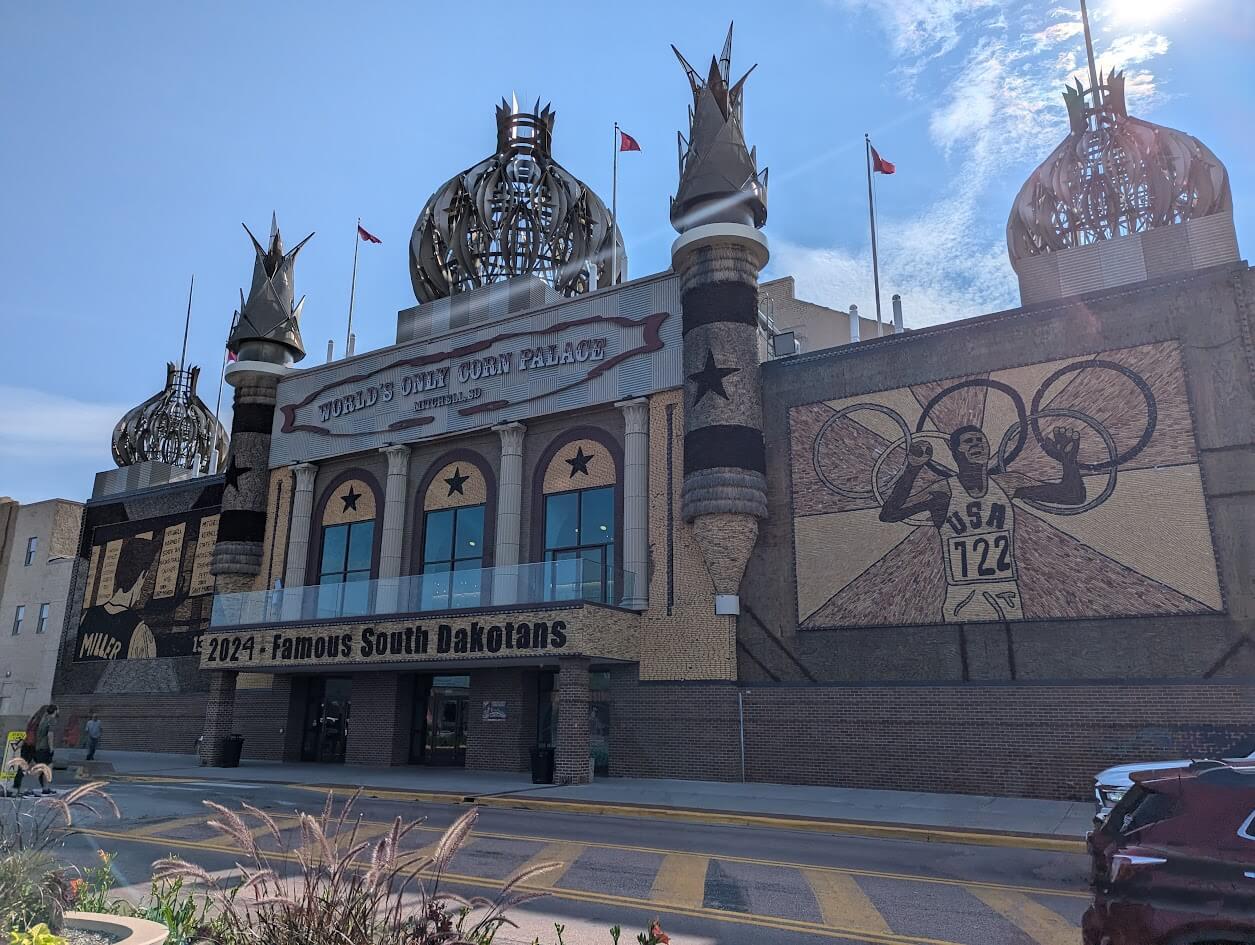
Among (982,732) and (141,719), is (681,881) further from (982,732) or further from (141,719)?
(141,719)

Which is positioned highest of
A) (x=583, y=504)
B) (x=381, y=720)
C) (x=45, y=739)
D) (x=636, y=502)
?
(x=583, y=504)

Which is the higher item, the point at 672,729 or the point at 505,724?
Result: the point at 505,724

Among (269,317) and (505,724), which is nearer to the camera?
(505,724)

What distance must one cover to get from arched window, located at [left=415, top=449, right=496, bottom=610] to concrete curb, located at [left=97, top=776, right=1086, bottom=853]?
9489 millimetres

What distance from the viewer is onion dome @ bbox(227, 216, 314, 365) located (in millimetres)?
37594

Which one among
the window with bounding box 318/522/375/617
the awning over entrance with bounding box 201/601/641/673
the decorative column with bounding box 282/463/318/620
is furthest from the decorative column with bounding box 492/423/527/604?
the decorative column with bounding box 282/463/318/620

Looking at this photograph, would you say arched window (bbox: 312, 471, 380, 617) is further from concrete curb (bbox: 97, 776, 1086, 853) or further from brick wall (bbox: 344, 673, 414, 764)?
concrete curb (bbox: 97, 776, 1086, 853)

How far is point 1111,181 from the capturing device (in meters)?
25.4

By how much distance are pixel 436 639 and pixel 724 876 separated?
16.4 meters

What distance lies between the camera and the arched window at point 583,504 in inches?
1115

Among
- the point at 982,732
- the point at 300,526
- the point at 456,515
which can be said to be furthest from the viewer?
the point at 300,526

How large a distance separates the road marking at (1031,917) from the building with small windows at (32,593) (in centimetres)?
4358

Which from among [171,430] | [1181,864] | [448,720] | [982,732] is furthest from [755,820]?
[171,430]

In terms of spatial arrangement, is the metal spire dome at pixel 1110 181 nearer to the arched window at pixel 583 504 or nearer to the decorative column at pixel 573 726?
the arched window at pixel 583 504
